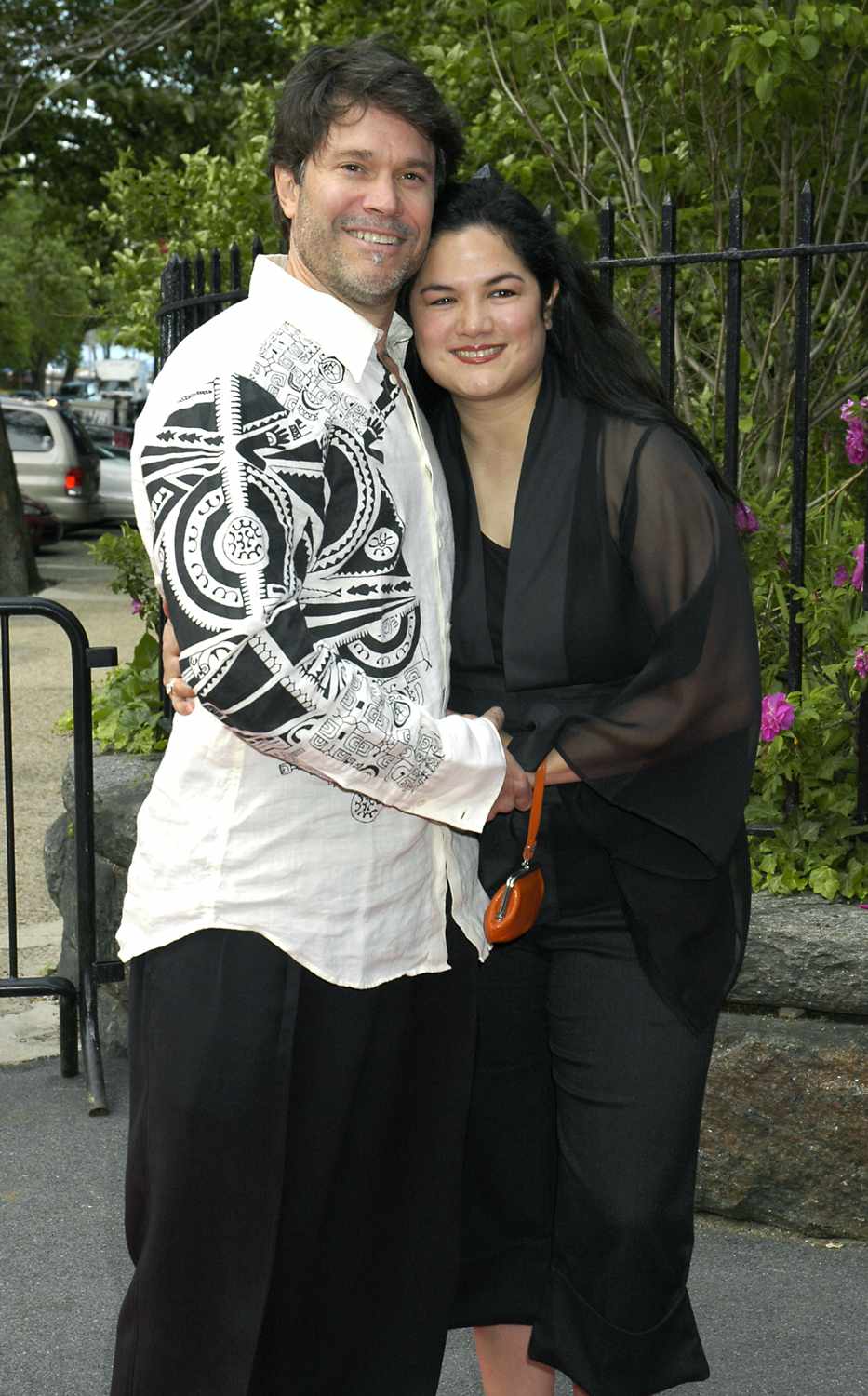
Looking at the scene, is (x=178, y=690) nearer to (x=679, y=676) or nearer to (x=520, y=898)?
(x=520, y=898)

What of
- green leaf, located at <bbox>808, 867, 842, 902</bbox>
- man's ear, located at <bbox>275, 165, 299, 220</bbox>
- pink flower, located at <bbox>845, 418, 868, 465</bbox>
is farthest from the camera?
pink flower, located at <bbox>845, 418, 868, 465</bbox>

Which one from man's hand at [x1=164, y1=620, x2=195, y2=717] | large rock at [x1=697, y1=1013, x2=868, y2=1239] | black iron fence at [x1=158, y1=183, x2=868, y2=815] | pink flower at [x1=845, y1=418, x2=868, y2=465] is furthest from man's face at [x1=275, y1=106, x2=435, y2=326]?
pink flower at [x1=845, y1=418, x2=868, y2=465]

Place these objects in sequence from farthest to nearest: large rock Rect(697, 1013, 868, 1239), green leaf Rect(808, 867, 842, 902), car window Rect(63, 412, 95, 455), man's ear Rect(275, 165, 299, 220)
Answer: car window Rect(63, 412, 95, 455)
green leaf Rect(808, 867, 842, 902)
large rock Rect(697, 1013, 868, 1239)
man's ear Rect(275, 165, 299, 220)

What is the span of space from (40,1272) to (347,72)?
100 inches

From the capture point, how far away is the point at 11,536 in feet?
51.3

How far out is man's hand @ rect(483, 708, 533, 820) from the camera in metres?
2.29

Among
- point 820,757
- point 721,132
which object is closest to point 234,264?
point 721,132

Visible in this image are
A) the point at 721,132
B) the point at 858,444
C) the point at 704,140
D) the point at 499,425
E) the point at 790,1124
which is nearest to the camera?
the point at 499,425

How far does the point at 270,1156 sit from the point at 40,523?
64.1ft

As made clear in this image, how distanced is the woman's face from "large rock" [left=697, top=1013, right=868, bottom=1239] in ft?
5.99

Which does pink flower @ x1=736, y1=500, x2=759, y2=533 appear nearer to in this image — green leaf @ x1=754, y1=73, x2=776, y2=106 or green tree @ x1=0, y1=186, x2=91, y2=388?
green leaf @ x1=754, y1=73, x2=776, y2=106

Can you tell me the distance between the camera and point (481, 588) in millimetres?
2494

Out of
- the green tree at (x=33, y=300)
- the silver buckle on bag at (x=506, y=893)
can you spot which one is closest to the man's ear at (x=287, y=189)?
the silver buckle on bag at (x=506, y=893)

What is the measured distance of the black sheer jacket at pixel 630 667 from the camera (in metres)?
2.38
